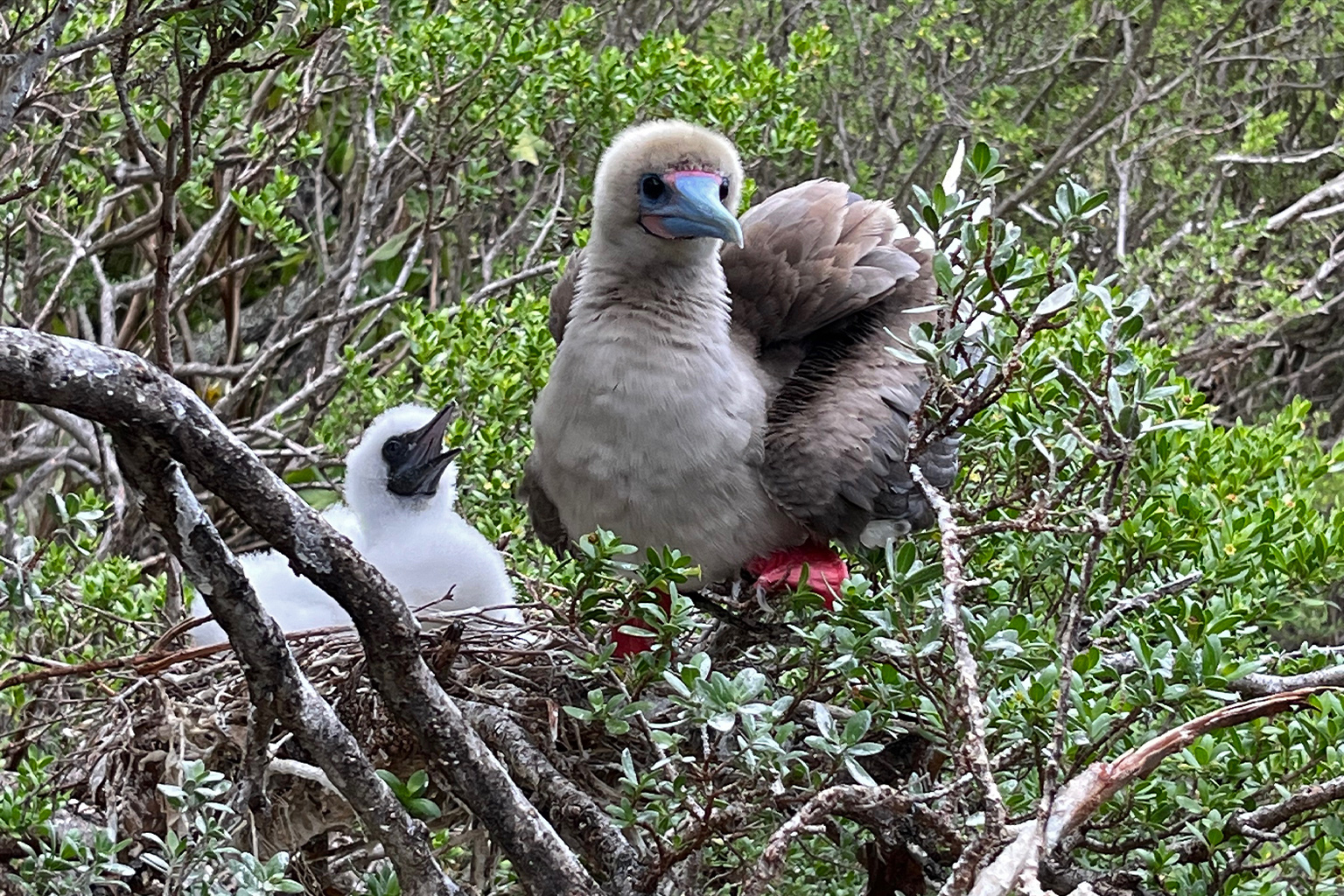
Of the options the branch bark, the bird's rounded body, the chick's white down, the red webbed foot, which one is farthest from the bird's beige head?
the branch bark

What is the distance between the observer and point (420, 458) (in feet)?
11.6

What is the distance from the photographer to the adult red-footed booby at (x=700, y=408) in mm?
2865

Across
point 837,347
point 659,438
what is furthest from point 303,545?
point 837,347

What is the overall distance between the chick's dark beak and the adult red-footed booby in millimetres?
446

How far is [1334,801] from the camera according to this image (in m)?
1.82

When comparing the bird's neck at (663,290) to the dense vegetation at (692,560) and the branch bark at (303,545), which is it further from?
the branch bark at (303,545)

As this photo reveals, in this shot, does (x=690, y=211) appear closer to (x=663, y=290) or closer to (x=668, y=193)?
(x=668, y=193)

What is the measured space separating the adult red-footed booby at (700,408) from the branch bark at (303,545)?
1042 millimetres

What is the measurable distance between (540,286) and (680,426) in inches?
107

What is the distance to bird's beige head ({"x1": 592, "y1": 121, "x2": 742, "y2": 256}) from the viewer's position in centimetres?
283

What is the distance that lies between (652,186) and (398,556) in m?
1.13

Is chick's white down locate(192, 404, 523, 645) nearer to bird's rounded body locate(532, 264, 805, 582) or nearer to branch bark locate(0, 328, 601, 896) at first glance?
bird's rounded body locate(532, 264, 805, 582)

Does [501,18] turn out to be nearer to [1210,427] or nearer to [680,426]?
[680,426]

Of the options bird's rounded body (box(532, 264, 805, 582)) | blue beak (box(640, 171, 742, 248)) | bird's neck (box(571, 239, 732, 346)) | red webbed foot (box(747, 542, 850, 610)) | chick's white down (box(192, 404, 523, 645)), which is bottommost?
chick's white down (box(192, 404, 523, 645))
